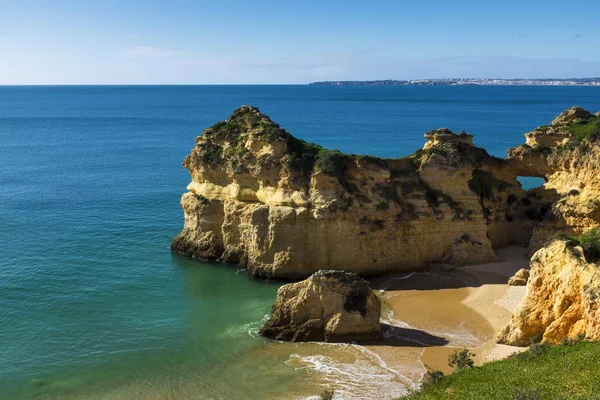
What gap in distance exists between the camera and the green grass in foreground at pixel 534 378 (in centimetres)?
1565

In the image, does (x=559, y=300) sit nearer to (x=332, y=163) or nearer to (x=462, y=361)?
(x=462, y=361)

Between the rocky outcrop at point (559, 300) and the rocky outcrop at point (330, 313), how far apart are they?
5.95 m

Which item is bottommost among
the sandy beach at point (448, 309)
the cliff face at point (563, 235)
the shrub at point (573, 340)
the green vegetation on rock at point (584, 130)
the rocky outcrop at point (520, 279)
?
the sandy beach at point (448, 309)

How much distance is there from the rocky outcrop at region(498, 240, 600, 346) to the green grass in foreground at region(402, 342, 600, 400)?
1.82 m

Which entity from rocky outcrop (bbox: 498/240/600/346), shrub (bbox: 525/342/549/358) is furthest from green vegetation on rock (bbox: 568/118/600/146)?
shrub (bbox: 525/342/549/358)

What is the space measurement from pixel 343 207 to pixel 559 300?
47.5ft

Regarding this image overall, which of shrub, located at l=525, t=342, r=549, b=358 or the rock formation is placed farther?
the rock formation

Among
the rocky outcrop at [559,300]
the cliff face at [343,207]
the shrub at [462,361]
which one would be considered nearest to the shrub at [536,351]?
the rocky outcrop at [559,300]

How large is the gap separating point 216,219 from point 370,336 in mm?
15137

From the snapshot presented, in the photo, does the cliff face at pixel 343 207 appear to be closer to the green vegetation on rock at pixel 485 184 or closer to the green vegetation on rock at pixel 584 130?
the green vegetation on rock at pixel 485 184

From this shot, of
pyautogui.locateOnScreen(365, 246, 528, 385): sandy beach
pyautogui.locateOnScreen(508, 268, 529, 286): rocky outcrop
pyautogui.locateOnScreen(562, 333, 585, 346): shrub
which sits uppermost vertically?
pyautogui.locateOnScreen(562, 333, 585, 346): shrub

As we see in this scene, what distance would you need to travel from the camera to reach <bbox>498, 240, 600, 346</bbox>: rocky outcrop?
20.1 meters

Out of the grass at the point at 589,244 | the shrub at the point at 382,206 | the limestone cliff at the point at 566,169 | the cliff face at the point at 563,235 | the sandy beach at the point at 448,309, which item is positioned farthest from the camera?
the limestone cliff at the point at 566,169

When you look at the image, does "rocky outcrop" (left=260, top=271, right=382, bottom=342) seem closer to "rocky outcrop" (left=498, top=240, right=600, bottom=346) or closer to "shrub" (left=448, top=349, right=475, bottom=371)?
"shrub" (left=448, top=349, right=475, bottom=371)
